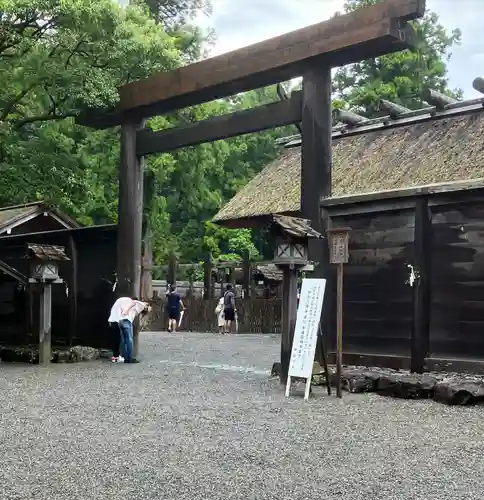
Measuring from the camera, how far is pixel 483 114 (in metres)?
17.0

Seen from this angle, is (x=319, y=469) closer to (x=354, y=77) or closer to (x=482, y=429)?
(x=482, y=429)

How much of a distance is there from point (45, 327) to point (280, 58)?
19.1 ft

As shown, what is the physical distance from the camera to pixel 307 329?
27.5ft

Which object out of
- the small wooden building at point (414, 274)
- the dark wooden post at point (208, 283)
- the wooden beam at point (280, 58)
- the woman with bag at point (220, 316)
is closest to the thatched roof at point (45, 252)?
the wooden beam at point (280, 58)

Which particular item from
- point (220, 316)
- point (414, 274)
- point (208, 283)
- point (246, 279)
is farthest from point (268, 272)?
point (414, 274)

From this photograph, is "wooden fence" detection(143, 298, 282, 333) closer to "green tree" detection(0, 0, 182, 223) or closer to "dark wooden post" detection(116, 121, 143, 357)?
"green tree" detection(0, 0, 182, 223)

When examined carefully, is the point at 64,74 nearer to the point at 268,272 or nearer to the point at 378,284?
the point at 378,284

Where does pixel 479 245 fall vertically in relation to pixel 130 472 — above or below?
above

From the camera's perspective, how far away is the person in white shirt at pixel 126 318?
466 inches

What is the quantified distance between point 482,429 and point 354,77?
25.3 metres

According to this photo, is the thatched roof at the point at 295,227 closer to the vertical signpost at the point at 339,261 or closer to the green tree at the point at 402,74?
the vertical signpost at the point at 339,261

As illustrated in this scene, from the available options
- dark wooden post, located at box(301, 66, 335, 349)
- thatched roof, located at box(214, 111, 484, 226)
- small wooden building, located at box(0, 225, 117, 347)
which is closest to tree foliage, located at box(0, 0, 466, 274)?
small wooden building, located at box(0, 225, 117, 347)

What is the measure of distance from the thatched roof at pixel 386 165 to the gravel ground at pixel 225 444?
8.50 meters

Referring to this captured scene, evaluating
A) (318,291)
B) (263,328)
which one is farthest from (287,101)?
(263,328)
